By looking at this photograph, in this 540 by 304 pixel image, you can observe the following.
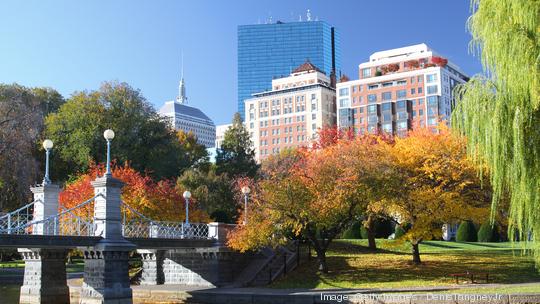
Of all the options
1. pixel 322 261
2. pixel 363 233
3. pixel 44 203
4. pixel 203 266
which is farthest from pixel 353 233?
pixel 44 203

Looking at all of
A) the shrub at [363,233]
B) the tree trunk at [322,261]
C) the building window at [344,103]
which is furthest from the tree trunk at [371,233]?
the building window at [344,103]

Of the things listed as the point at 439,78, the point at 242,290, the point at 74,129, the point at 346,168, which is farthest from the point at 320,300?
the point at 439,78

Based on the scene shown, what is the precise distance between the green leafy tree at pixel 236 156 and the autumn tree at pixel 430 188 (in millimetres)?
31063

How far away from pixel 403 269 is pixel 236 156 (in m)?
38.9

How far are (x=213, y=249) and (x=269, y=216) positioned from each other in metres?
4.33

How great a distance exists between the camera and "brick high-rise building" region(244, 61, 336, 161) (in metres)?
139

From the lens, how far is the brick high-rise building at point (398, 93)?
121 m

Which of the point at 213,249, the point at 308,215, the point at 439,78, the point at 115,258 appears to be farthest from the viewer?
the point at 439,78

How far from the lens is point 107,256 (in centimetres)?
2897

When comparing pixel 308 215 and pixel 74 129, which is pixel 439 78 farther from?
pixel 308 215

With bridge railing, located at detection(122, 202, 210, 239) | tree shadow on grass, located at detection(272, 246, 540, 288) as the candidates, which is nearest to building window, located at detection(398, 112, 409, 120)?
tree shadow on grass, located at detection(272, 246, 540, 288)

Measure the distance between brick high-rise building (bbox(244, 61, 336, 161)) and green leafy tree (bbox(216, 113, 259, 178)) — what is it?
2384 inches

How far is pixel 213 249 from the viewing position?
3784 cm

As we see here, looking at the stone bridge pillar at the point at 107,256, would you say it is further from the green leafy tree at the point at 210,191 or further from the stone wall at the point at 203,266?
the green leafy tree at the point at 210,191
